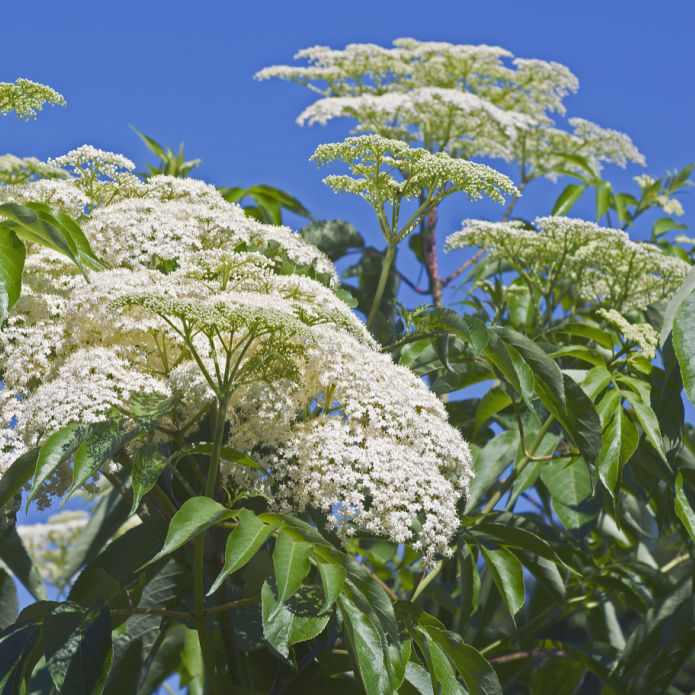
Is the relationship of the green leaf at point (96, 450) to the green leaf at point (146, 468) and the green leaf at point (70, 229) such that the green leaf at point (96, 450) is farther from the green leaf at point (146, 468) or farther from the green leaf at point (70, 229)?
the green leaf at point (70, 229)

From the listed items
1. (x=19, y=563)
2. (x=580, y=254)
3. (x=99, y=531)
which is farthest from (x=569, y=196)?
(x=19, y=563)

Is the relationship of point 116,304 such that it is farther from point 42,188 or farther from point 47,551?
point 47,551

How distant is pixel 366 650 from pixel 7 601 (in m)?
1.21

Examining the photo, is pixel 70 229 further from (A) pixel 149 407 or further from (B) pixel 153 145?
(B) pixel 153 145

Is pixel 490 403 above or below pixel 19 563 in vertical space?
above

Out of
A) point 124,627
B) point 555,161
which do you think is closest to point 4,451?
point 124,627

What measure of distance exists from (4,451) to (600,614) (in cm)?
195

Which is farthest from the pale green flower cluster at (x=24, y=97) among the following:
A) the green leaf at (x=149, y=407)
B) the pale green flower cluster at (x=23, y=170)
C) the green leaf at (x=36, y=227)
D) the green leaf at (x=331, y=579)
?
the green leaf at (x=331, y=579)

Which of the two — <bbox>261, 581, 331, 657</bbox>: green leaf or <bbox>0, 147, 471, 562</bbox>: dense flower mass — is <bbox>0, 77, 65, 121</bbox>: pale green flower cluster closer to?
<bbox>0, 147, 471, 562</bbox>: dense flower mass

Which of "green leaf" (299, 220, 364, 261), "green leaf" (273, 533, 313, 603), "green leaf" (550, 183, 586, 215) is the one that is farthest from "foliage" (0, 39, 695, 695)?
"green leaf" (550, 183, 586, 215)

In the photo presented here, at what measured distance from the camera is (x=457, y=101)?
318 centimetres

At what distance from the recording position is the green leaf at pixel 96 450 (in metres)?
1.26

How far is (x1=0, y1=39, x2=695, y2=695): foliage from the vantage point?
1381 millimetres

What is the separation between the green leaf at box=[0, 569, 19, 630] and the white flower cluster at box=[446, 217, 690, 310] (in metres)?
1.44
